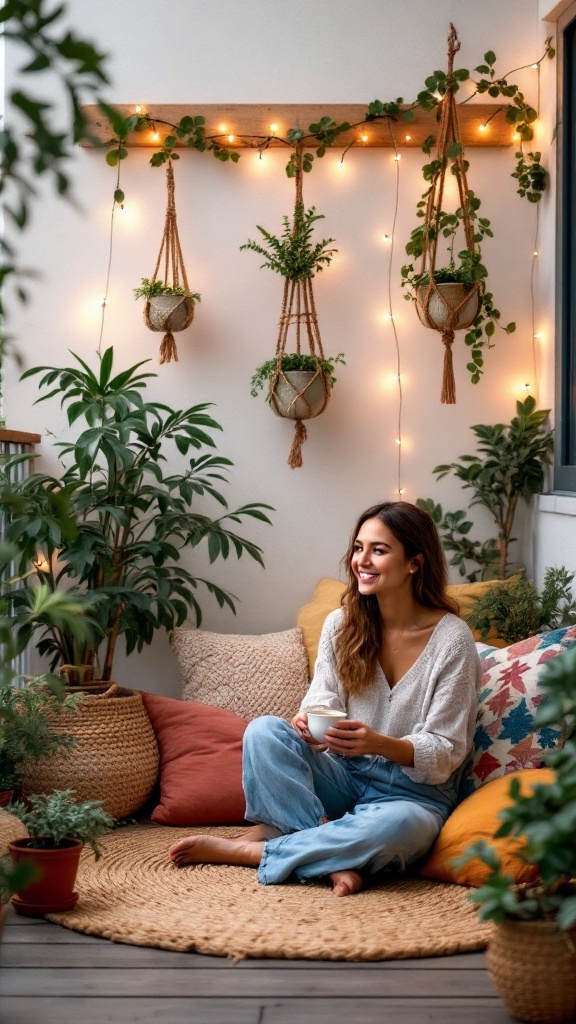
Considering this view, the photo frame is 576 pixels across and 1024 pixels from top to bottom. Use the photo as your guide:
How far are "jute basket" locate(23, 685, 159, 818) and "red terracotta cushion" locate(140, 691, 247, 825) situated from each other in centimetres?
7

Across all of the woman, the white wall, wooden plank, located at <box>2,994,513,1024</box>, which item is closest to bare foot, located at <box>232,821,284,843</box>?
the woman

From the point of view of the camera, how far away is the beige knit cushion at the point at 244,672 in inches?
131

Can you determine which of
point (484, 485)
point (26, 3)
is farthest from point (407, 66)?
point (26, 3)

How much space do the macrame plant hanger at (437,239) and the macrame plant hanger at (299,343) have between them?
0.35m

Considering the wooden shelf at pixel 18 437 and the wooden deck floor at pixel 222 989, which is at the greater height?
the wooden shelf at pixel 18 437

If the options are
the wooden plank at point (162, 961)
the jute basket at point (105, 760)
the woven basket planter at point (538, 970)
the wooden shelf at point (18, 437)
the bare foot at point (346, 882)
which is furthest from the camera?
the wooden shelf at point (18, 437)

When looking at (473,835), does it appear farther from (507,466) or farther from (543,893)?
(507,466)

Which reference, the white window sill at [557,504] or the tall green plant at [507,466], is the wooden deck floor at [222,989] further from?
the tall green plant at [507,466]

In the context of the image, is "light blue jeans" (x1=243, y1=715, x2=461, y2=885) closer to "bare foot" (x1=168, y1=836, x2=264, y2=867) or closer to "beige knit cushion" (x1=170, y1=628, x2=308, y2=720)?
"bare foot" (x1=168, y1=836, x2=264, y2=867)

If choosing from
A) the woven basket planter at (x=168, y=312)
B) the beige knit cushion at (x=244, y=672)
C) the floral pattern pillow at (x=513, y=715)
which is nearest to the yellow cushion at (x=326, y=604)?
the beige knit cushion at (x=244, y=672)

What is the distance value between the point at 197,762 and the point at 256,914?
3.02ft

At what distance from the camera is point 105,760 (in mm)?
2973

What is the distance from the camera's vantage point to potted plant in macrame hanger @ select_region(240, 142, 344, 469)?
3412 millimetres

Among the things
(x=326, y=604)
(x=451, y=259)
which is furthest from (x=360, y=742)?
(x=451, y=259)
